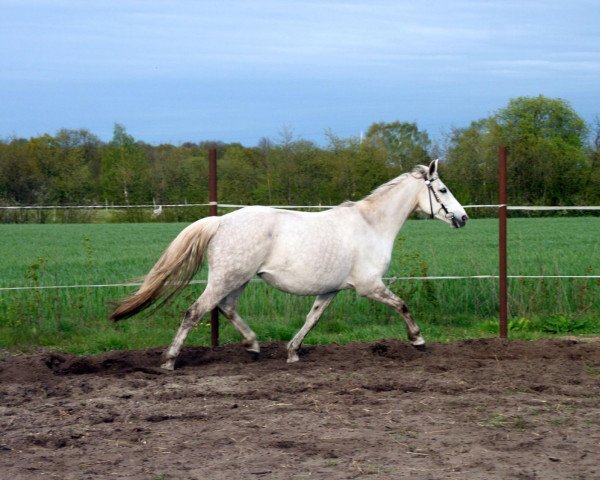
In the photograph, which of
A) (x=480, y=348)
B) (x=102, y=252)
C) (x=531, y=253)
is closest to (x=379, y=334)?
(x=480, y=348)

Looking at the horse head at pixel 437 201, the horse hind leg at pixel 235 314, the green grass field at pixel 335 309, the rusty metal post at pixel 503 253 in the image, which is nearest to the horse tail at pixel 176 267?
the horse hind leg at pixel 235 314

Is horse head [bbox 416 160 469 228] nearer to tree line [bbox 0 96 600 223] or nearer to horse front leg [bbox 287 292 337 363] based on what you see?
horse front leg [bbox 287 292 337 363]

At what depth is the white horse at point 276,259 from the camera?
7176 mm

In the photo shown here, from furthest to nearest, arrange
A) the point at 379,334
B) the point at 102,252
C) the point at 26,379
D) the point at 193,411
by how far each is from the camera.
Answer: the point at 102,252
the point at 379,334
the point at 26,379
the point at 193,411

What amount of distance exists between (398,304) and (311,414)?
2240mm

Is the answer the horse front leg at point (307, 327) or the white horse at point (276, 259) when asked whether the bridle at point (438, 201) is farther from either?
the horse front leg at point (307, 327)

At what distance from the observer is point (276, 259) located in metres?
7.28

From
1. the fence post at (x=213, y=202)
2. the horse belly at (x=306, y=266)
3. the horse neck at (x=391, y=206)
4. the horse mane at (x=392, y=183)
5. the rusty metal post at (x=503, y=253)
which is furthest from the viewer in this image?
the rusty metal post at (x=503, y=253)

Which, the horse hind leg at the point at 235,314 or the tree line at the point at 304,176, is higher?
the tree line at the point at 304,176

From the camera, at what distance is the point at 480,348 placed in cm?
800

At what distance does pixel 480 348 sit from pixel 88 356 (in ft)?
11.7

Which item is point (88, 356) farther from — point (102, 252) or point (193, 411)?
point (102, 252)

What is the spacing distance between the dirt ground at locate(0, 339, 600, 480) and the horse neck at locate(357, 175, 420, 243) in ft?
3.61

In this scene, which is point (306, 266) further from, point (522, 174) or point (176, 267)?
point (522, 174)
